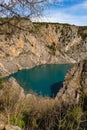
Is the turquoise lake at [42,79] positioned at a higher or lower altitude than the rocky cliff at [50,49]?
lower

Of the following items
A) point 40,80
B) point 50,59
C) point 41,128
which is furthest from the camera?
point 50,59

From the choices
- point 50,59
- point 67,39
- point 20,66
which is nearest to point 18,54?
point 20,66

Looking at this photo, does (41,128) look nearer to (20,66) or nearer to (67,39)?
(20,66)

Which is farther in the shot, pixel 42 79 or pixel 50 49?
pixel 50 49

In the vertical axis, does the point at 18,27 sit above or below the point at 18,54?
below

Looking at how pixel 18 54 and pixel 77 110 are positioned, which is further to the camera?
pixel 18 54

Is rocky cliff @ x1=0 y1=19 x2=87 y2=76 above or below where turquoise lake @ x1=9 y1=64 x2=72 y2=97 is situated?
above

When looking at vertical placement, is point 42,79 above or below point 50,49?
below

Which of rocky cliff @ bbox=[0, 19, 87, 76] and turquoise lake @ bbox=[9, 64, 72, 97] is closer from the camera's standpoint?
turquoise lake @ bbox=[9, 64, 72, 97]

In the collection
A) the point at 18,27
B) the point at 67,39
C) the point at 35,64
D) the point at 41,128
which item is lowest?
the point at 41,128

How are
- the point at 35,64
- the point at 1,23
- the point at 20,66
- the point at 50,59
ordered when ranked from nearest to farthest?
the point at 1,23
the point at 20,66
the point at 35,64
the point at 50,59

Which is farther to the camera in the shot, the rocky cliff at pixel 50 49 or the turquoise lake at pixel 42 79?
the rocky cliff at pixel 50 49
